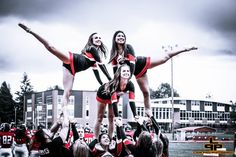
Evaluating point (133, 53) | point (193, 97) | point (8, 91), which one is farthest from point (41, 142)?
point (193, 97)

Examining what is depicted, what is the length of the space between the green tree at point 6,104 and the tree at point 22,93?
0.15m

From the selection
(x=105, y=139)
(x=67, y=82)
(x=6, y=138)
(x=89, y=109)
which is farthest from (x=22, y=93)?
(x=105, y=139)

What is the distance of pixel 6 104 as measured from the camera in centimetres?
915

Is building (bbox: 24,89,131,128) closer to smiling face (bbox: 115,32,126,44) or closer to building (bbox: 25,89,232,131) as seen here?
building (bbox: 25,89,232,131)

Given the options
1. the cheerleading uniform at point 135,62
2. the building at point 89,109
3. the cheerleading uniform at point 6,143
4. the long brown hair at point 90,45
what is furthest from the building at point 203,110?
the long brown hair at point 90,45

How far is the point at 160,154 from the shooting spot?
17.5ft

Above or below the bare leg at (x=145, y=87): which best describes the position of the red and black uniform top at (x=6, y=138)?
below

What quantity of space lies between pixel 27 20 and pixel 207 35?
12.2 ft

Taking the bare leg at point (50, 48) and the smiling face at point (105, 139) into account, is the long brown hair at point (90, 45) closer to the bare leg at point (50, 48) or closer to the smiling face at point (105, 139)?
the bare leg at point (50, 48)

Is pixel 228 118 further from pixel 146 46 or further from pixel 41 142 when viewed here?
pixel 41 142

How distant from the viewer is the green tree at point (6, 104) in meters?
8.33

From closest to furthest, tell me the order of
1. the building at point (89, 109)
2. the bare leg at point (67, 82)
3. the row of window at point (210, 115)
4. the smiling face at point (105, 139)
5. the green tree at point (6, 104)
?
Answer: the smiling face at point (105, 139)
the bare leg at point (67, 82)
the building at point (89, 109)
the green tree at point (6, 104)
the row of window at point (210, 115)

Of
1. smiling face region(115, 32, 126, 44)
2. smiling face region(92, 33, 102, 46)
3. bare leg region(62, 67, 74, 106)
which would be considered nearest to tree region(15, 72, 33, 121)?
bare leg region(62, 67, 74, 106)

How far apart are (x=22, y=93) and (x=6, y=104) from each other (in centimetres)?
61
